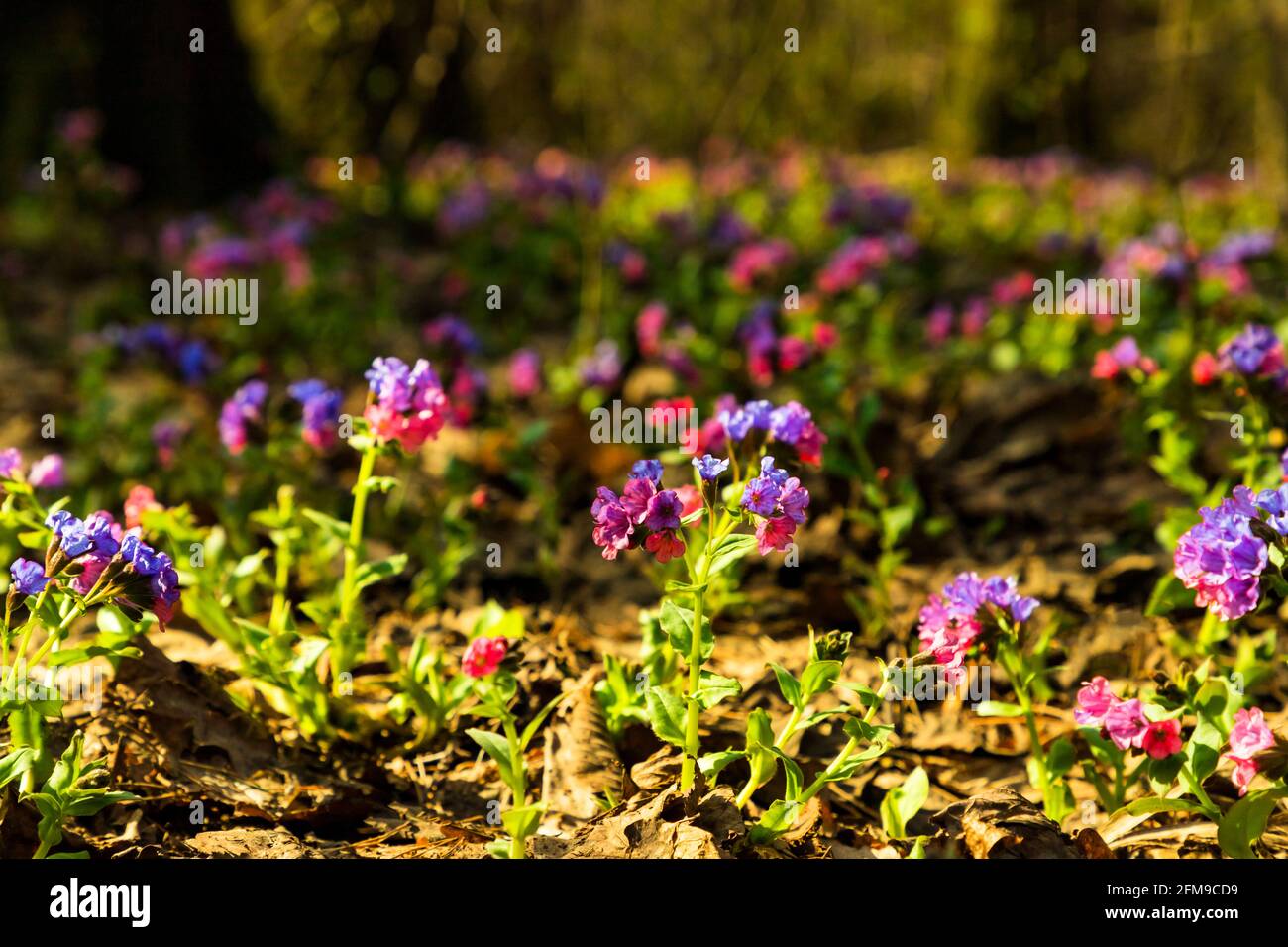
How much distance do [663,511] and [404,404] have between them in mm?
638

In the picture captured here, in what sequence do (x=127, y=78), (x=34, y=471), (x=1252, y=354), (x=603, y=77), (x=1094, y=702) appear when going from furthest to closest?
(x=603, y=77) → (x=127, y=78) → (x=1252, y=354) → (x=34, y=471) → (x=1094, y=702)

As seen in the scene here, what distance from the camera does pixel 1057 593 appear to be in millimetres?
3033

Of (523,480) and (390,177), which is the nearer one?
(523,480)

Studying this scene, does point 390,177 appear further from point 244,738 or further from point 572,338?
point 244,738

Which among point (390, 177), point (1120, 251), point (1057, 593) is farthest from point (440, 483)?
point (390, 177)

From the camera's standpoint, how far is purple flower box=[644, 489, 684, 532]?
1.96 meters

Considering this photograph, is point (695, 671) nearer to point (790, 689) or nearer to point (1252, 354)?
point (790, 689)

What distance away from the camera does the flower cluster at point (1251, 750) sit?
1.88 meters

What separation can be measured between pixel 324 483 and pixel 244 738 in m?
1.57

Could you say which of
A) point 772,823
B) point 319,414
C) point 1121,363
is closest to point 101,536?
point 319,414

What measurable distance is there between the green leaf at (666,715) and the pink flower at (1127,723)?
2.19ft

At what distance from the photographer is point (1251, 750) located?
1871mm

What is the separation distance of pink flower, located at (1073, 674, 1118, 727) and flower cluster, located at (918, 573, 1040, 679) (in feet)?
0.50

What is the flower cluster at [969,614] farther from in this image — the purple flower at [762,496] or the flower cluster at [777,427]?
the flower cluster at [777,427]
